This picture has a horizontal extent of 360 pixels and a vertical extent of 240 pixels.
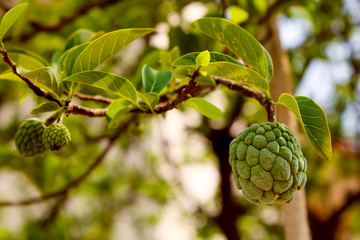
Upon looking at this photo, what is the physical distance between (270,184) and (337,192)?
4.07 m

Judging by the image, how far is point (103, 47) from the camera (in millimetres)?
810

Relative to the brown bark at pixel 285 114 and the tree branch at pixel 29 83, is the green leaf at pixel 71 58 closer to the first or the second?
the tree branch at pixel 29 83

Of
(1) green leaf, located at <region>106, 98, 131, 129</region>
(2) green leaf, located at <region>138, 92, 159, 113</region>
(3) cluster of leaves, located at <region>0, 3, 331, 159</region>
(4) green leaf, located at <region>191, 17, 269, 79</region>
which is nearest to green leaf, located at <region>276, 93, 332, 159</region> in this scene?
(3) cluster of leaves, located at <region>0, 3, 331, 159</region>

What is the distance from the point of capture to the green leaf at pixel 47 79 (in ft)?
2.51

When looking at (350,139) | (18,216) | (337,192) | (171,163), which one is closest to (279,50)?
(171,163)

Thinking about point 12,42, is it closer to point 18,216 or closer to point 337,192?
point 18,216

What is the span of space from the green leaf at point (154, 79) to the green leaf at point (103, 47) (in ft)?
0.55

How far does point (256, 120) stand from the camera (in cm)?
357

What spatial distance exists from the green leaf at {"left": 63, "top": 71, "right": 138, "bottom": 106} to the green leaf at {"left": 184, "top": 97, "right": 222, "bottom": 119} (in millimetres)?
171

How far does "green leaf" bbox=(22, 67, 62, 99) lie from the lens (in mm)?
766

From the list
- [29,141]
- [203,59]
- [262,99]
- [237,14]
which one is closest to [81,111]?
[29,141]

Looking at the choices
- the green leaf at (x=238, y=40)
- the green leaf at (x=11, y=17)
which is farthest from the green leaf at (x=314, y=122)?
the green leaf at (x=11, y=17)

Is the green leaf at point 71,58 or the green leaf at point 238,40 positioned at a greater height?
the green leaf at point 238,40

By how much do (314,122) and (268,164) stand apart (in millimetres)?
165
